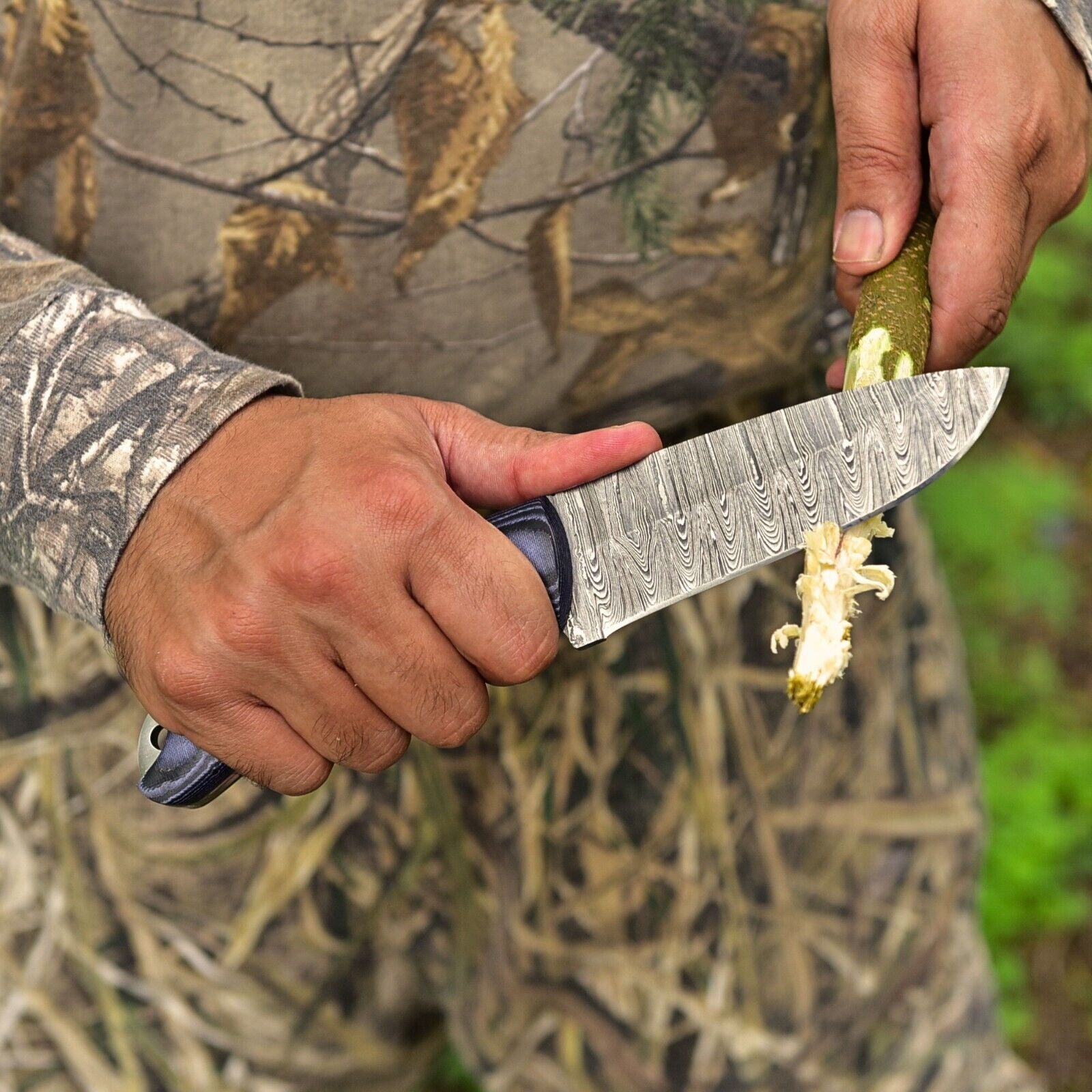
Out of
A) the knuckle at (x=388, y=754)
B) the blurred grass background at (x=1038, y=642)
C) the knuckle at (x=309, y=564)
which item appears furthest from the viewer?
the blurred grass background at (x=1038, y=642)

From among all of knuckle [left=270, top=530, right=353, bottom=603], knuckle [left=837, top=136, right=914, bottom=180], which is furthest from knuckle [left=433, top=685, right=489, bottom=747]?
knuckle [left=837, top=136, right=914, bottom=180]

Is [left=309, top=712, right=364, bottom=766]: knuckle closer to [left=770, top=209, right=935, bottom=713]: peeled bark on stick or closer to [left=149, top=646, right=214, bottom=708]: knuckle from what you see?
[left=149, top=646, right=214, bottom=708]: knuckle

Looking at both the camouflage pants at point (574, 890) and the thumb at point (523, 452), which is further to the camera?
the camouflage pants at point (574, 890)

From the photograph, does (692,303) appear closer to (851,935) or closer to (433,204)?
(433,204)

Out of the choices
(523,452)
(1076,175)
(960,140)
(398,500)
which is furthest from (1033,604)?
(398,500)

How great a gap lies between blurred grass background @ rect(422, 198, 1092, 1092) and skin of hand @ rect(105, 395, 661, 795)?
Answer: 157 cm

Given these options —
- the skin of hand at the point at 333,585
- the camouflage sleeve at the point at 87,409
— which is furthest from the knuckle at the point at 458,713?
the camouflage sleeve at the point at 87,409

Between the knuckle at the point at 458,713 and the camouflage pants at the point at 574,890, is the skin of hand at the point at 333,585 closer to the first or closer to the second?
the knuckle at the point at 458,713

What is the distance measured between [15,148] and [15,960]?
92cm

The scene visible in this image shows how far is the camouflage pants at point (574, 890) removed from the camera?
1.30m

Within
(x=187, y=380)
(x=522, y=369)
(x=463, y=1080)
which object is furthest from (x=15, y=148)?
(x=463, y=1080)

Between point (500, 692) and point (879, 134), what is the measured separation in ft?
2.56

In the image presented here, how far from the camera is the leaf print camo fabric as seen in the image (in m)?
0.89

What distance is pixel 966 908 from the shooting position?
1552 mm
